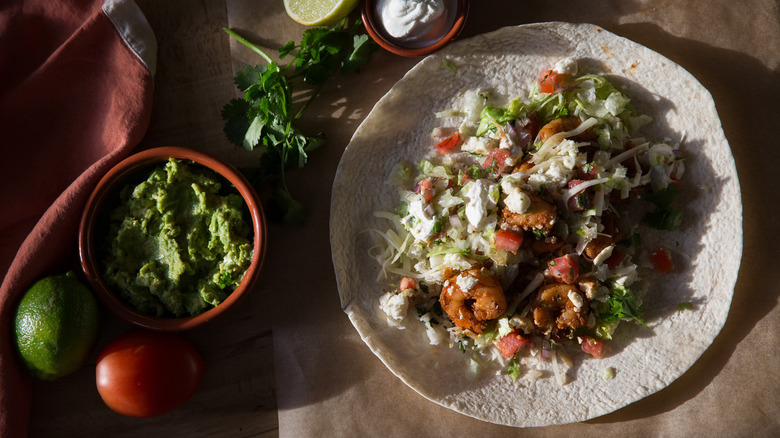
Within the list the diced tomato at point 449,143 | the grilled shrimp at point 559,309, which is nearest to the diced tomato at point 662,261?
the grilled shrimp at point 559,309

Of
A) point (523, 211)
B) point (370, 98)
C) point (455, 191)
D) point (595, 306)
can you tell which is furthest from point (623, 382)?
point (370, 98)

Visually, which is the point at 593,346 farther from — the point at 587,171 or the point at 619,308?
the point at 587,171

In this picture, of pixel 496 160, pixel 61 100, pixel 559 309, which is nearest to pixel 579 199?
pixel 496 160

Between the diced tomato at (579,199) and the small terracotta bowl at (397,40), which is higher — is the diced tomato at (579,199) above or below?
below

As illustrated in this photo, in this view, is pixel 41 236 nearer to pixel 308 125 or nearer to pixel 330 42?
pixel 308 125

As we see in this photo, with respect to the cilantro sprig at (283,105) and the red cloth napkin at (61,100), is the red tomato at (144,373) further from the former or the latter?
the cilantro sprig at (283,105)
